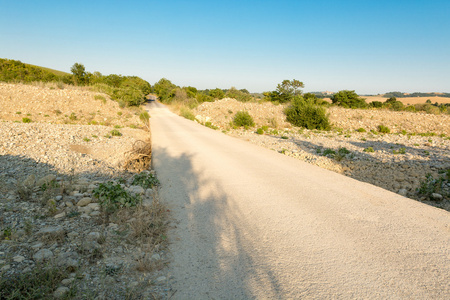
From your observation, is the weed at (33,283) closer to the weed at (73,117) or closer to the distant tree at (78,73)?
the weed at (73,117)

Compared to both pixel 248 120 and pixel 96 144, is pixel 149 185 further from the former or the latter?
pixel 248 120

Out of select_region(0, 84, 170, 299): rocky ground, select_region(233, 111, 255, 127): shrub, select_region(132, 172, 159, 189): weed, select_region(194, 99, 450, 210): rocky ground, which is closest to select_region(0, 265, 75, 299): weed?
select_region(0, 84, 170, 299): rocky ground

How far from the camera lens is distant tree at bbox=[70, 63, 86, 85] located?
48.1 meters

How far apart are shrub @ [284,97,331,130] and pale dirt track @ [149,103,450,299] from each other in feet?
56.9

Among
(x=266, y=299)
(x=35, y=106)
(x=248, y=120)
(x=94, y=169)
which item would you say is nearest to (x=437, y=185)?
(x=266, y=299)

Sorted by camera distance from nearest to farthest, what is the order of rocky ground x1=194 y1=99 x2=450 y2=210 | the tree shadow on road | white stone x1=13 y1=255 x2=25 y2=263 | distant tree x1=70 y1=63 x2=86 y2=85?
1. the tree shadow on road
2. white stone x1=13 y1=255 x2=25 y2=263
3. rocky ground x1=194 y1=99 x2=450 y2=210
4. distant tree x1=70 y1=63 x2=86 y2=85

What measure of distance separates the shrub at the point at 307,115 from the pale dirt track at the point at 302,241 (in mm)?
17344

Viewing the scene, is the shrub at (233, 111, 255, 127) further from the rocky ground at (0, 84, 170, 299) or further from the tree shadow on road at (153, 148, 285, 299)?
the tree shadow on road at (153, 148, 285, 299)

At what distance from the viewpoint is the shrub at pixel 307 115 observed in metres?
22.8

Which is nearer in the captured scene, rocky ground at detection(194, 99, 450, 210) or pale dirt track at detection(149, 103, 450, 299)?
pale dirt track at detection(149, 103, 450, 299)

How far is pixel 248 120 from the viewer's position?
23469 mm

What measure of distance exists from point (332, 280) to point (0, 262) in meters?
4.00

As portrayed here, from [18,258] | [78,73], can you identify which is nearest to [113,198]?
[18,258]

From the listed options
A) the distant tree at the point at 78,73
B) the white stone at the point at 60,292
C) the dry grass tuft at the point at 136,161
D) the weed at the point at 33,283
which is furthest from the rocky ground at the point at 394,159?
Result: the distant tree at the point at 78,73
